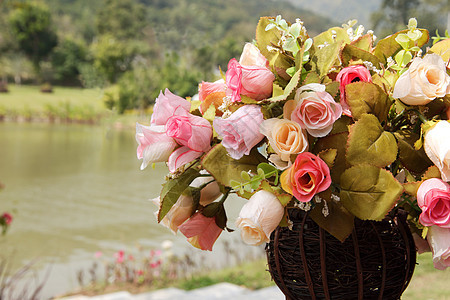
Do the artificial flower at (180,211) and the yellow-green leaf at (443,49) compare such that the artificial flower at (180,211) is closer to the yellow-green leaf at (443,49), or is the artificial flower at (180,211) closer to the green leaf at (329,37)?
the green leaf at (329,37)

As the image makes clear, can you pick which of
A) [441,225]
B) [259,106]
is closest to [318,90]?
[259,106]

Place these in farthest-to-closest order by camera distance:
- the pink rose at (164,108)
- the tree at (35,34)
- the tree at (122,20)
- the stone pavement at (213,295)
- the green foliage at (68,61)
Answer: the tree at (122,20) < the tree at (35,34) < the green foliage at (68,61) < the stone pavement at (213,295) < the pink rose at (164,108)

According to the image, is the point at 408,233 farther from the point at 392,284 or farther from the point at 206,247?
the point at 206,247

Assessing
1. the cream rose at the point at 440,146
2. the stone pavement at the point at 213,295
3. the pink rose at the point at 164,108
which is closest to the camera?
the cream rose at the point at 440,146

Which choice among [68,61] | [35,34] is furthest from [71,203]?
[35,34]

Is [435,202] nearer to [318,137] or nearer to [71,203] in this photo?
[318,137]

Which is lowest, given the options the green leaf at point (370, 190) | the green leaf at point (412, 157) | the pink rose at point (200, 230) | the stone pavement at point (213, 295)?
the stone pavement at point (213, 295)

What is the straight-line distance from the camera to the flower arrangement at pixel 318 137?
1.62 ft

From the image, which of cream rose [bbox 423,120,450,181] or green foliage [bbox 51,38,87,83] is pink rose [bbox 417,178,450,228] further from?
green foliage [bbox 51,38,87,83]

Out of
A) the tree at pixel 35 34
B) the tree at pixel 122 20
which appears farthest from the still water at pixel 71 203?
the tree at pixel 35 34

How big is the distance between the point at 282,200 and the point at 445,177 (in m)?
0.17

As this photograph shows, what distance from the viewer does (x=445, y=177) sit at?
484 mm

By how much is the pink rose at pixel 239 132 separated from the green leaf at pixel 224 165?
0.02 meters

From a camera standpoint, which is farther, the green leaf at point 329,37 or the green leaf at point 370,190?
the green leaf at point 329,37
